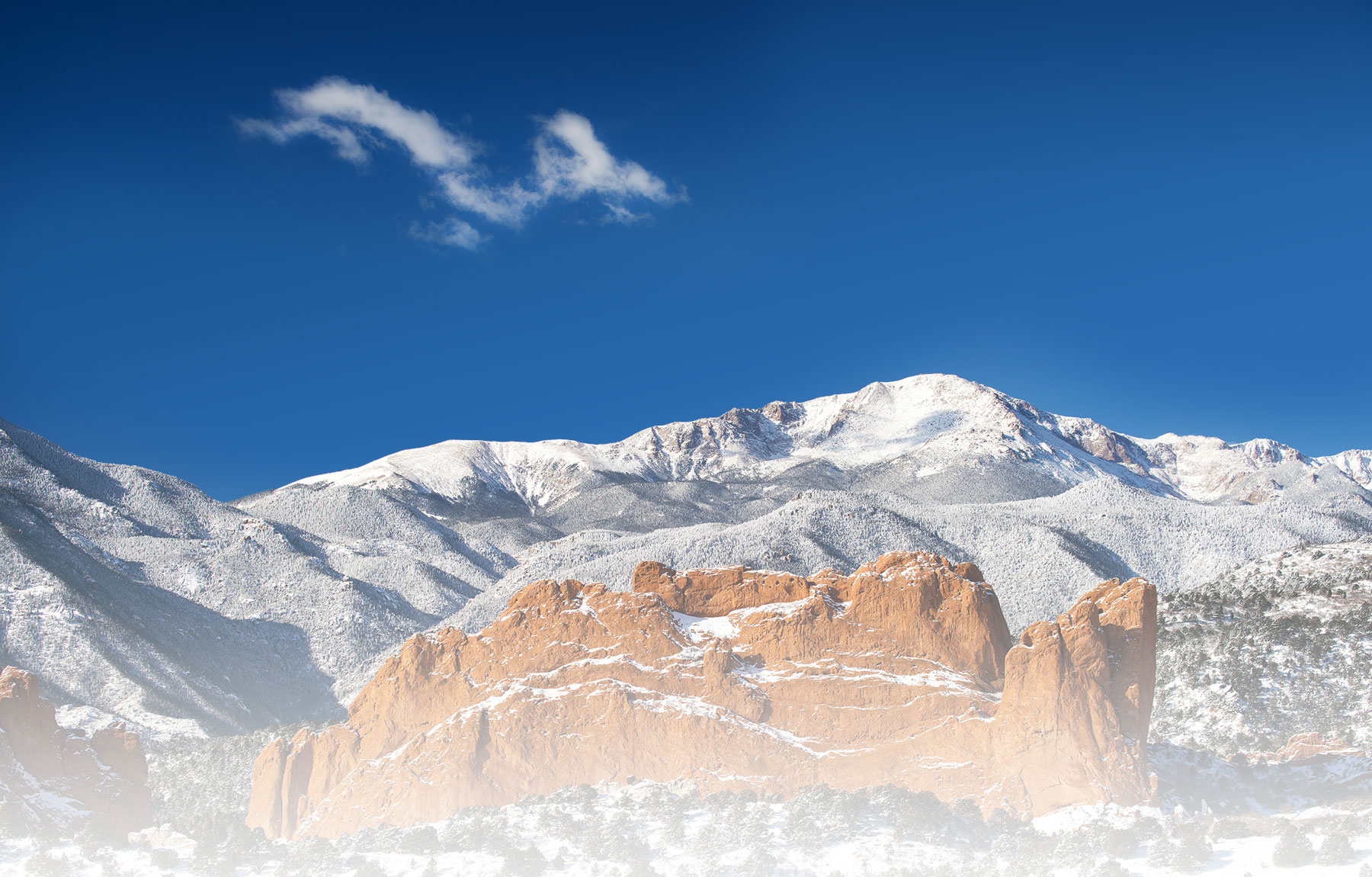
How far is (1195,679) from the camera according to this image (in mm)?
108562

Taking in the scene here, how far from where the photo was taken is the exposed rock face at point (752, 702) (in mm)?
74875

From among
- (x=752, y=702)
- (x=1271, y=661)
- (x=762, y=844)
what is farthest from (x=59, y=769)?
(x=1271, y=661)

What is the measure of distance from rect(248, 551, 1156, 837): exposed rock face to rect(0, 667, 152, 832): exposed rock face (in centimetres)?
1055

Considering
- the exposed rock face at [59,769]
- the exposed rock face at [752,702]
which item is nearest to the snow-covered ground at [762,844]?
the exposed rock face at [752,702]

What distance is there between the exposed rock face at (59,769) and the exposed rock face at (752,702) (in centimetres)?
1055

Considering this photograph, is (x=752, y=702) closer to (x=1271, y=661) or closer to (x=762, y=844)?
(x=762, y=844)

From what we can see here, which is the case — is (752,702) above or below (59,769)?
above

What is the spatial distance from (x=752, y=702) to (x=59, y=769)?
172 ft

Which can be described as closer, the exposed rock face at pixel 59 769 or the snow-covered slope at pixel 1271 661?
the exposed rock face at pixel 59 769

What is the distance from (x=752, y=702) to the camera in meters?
79.1

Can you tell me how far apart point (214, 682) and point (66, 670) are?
20.8m

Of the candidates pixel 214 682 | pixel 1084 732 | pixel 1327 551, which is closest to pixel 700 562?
pixel 214 682

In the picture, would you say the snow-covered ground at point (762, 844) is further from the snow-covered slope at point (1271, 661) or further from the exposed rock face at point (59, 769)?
the snow-covered slope at point (1271, 661)

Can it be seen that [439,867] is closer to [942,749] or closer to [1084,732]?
[942,749]
